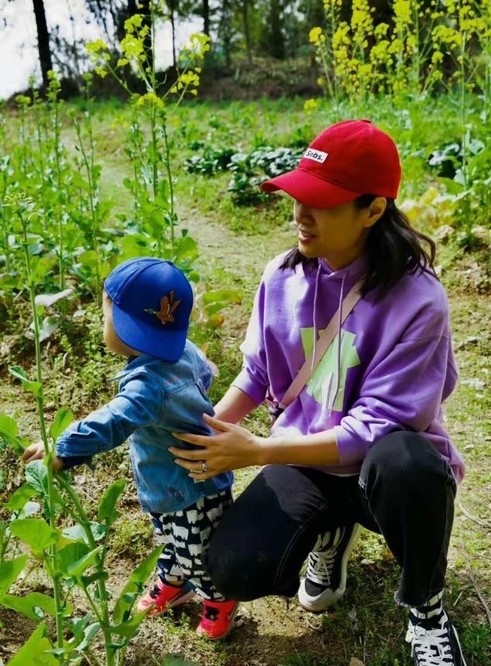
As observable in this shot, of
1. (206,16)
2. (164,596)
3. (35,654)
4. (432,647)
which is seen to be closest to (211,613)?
(164,596)

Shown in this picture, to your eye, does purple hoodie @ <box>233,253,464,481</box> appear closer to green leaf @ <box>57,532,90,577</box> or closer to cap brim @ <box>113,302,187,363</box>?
cap brim @ <box>113,302,187,363</box>

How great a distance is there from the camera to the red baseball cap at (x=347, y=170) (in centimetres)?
165

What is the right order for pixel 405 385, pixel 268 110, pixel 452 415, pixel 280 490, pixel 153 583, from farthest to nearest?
1. pixel 268 110
2. pixel 452 415
3. pixel 153 583
4. pixel 280 490
5. pixel 405 385

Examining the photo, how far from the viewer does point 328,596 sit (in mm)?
1927

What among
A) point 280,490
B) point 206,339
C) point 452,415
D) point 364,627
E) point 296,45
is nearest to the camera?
point 280,490

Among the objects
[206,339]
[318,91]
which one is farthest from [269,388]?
[318,91]

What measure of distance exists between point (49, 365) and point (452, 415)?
1.70 metres

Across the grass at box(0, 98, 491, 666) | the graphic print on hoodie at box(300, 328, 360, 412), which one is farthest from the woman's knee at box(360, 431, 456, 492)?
the grass at box(0, 98, 491, 666)

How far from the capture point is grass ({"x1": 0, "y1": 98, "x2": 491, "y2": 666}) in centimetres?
182

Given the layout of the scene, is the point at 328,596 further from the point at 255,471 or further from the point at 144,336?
the point at 144,336

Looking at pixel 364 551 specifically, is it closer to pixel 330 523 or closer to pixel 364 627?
pixel 364 627

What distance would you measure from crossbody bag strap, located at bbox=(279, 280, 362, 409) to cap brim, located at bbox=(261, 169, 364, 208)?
23 centimetres

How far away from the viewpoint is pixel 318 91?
48.0ft

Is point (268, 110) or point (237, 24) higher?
point (237, 24)
